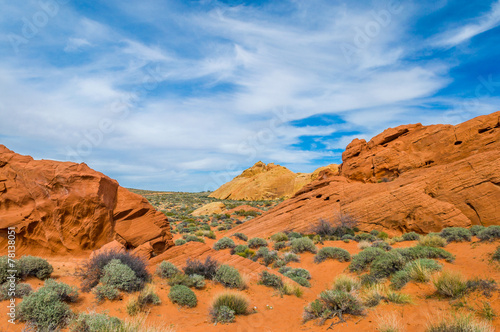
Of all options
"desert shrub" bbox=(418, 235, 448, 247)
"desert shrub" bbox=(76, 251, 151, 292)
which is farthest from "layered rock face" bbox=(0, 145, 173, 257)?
"desert shrub" bbox=(418, 235, 448, 247)

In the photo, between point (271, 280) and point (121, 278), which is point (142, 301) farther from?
point (271, 280)

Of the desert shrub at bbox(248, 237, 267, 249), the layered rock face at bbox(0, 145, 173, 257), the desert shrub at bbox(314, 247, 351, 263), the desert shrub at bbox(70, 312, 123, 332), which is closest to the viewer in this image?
the desert shrub at bbox(70, 312, 123, 332)

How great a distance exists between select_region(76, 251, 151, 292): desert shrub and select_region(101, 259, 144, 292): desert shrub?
0.60 ft

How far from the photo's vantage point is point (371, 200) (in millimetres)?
18688

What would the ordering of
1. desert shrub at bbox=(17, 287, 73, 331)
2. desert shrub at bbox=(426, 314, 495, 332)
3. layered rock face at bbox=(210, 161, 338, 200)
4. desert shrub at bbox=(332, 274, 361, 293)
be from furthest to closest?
→ layered rock face at bbox=(210, 161, 338, 200) < desert shrub at bbox=(332, 274, 361, 293) < desert shrub at bbox=(17, 287, 73, 331) < desert shrub at bbox=(426, 314, 495, 332)

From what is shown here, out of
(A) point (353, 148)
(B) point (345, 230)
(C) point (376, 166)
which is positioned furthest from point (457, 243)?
(A) point (353, 148)

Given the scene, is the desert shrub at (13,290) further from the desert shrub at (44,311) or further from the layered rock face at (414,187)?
the layered rock face at (414,187)

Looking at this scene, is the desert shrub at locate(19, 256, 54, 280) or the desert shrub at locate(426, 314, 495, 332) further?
the desert shrub at locate(19, 256, 54, 280)

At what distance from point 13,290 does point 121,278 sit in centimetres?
218

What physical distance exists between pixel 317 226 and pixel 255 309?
38.2 feet

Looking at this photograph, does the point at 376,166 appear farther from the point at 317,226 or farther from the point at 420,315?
the point at 420,315

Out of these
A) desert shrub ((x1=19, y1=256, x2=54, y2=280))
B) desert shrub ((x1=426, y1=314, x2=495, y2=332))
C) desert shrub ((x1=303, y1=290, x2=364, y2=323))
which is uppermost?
desert shrub ((x1=19, y1=256, x2=54, y2=280))

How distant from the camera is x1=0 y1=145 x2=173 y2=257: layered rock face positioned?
8.71 meters

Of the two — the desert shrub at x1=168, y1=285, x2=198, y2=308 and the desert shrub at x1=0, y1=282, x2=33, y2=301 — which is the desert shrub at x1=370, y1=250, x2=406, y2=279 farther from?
the desert shrub at x1=0, y1=282, x2=33, y2=301
